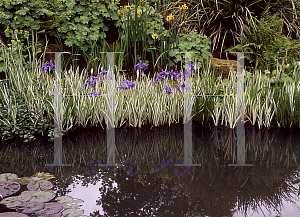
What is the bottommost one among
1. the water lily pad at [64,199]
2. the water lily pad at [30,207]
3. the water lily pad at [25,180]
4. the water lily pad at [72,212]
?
the water lily pad at [72,212]

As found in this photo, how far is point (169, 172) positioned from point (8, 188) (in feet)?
3.80

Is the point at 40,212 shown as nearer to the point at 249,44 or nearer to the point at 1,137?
the point at 1,137

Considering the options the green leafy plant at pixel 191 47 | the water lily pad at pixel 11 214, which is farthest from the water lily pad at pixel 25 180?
the green leafy plant at pixel 191 47

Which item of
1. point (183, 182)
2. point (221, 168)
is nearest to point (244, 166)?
point (221, 168)

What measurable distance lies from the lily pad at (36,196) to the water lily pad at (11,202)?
0.11 ft

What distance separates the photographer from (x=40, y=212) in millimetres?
1560

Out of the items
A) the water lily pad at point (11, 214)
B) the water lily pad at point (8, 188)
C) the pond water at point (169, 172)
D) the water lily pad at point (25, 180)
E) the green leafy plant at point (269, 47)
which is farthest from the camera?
the green leafy plant at point (269, 47)

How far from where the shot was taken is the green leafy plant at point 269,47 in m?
4.70

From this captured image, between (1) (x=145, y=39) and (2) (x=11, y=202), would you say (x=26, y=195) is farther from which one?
(1) (x=145, y=39)

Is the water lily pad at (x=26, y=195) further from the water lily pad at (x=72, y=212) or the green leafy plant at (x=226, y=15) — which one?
the green leafy plant at (x=226, y=15)

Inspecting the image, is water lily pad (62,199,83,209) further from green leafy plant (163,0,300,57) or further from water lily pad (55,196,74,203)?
green leafy plant (163,0,300,57)

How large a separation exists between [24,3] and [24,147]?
3.09m

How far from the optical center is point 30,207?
1.61 meters

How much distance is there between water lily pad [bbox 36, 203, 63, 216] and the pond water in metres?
0.14
